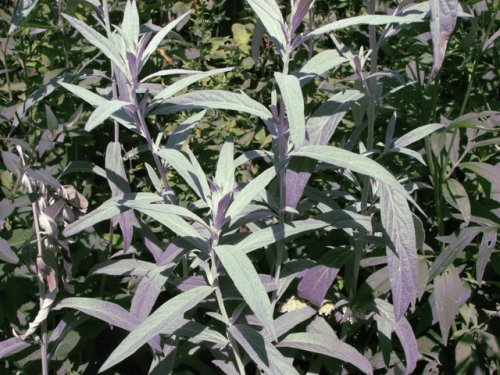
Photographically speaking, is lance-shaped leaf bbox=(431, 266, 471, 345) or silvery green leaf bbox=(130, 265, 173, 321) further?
lance-shaped leaf bbox=(431, 266, 471, 345)

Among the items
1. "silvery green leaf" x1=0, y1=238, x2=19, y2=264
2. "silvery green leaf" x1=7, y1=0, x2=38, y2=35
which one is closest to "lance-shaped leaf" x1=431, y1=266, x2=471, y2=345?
"silvery green leaf" x1=0, y1=238, x2=19, y2=264

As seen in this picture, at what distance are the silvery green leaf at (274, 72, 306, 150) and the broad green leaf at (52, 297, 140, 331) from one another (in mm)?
749

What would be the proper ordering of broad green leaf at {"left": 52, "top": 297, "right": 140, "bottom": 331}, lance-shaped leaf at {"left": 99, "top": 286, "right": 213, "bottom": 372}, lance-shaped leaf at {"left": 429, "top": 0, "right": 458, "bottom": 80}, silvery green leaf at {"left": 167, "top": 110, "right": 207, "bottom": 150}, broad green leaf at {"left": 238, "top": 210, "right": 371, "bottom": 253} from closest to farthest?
lance-shaped leaf at {"left": 429, "top": 0, "right": 458, "bottom": 80} < lance-shaped leaf at {"left": 99, "top": 286, "right": 213, "bottom": 372} < broad green leaf at {"left": 238, "top": 210, "right": 371, "bottom": 253} < broad green leaf at {"left": 52, "top": 297, "right": 140, "bottom": 331} < silvery green leaf at {"left": 167, "top": 110, "right": 207, "bottom": 150}

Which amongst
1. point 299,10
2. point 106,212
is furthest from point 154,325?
point 299,10

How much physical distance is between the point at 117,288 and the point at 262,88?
1.09m

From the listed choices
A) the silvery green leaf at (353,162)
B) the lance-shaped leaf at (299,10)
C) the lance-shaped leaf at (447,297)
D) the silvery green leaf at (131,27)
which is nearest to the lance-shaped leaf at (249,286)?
the silvery green leaf at (353,162)

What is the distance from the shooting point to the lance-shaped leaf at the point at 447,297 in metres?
2.13

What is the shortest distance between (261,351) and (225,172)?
20.1 inches

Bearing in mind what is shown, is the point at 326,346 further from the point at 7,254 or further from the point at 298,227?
the point at 7,254

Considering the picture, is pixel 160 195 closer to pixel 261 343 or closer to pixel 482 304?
pixel 261 343

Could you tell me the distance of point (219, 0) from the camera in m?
3.22

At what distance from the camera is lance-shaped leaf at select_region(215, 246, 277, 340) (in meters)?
1.49

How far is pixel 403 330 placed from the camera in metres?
2.02

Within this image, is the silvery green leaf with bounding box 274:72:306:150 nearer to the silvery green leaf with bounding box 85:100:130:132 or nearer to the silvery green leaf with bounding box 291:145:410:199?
the silvery green leaf with bounding box 291:145:410:199
